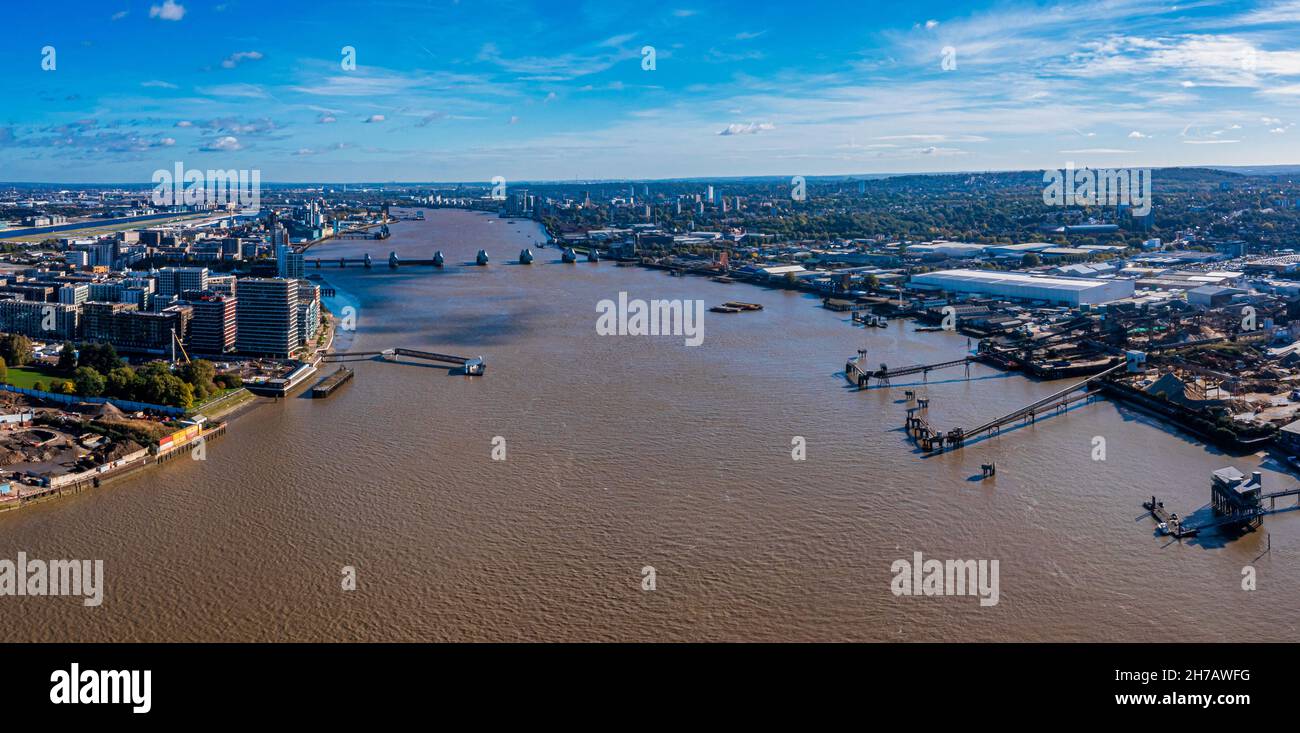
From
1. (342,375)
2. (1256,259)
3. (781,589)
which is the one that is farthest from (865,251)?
(781,589)

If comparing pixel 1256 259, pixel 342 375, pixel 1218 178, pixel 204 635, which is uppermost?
pixel 1218 178

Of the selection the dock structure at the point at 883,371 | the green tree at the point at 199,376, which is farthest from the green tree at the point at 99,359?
the dock structure at the point at 883,371

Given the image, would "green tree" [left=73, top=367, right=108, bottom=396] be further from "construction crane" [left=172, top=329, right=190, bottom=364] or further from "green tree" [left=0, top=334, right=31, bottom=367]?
"green tree" [left=0, top=334, right=31, bottom=367]

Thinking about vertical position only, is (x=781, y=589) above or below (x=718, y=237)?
below

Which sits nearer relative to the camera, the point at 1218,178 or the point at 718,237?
the point at 718,237

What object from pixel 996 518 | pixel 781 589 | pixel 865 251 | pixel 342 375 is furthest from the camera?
pixel 865 251

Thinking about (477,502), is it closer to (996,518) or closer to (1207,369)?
(996,518)

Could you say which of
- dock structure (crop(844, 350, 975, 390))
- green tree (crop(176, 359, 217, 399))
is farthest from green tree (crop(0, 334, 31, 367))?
dock structure (crop(844, 350, 975, 390))

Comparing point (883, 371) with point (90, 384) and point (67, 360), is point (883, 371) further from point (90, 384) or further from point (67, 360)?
point (67, 360)

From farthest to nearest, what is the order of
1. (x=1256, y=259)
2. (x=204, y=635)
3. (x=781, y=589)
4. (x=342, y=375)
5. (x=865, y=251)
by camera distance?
1. (x=865, y=251)
2. (x=1256, y=259)
3. (x=342, y=375)
4. (x=781, y=589)
5. (x=204, y=635)

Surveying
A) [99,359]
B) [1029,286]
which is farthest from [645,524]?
[1029,286]
